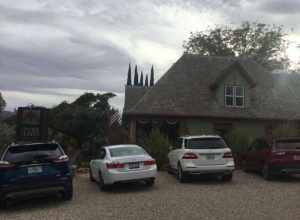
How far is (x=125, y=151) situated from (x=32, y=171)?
364 cm

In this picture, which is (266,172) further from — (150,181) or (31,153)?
(31,153)

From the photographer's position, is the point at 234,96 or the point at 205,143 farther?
the point at 234,96

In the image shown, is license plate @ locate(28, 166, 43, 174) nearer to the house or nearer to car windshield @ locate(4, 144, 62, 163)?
car windshield @ locate(4, 144, 62, 163)

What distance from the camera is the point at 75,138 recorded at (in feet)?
97.7

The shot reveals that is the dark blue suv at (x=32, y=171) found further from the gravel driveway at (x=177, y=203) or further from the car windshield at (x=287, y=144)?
the car windshield at (x=287, y=144)

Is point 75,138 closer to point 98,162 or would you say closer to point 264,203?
point 98,162

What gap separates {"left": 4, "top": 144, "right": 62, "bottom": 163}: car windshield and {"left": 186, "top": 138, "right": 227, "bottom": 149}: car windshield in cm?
497

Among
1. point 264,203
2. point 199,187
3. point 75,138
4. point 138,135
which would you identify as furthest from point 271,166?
point 75,138

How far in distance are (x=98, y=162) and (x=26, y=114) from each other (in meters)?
10.8

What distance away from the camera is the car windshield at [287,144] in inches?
551

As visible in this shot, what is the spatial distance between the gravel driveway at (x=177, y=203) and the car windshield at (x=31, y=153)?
4.15ft

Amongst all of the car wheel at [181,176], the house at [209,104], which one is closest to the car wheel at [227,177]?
the car wheel at [181,176]

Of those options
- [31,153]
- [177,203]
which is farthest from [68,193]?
[177,203]

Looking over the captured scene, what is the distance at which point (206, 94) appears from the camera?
27.3 m
